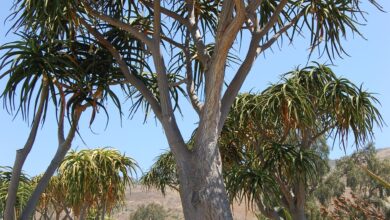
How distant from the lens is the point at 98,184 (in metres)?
10.3

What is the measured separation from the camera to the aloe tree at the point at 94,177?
33.4ft

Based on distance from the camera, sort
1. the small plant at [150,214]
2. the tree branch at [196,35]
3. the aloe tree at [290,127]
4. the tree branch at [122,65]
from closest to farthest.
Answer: the tree branch at [122,65]
the tree branch at [196,35]
the aloe tree at [290,127]
the small plant at [150,214]

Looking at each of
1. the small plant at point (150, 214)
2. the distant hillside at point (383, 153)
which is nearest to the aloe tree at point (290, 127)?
the small plant at point (150, 214)

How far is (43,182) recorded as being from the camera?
227 inches

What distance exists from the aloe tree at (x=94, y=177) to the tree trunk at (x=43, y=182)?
13.8 ft

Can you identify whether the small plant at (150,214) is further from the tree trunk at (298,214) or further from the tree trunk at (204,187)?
the tree trunk at (204,187)

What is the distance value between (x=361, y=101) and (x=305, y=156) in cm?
122

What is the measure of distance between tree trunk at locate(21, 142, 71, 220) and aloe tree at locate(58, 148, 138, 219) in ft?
13.8

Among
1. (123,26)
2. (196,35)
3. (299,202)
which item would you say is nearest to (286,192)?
(299,202)

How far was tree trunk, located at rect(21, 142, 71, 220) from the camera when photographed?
5.52 m

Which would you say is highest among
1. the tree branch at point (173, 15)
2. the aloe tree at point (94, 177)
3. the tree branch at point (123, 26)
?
the tree branch at point (173, 15)

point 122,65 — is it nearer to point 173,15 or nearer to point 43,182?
point 173,15

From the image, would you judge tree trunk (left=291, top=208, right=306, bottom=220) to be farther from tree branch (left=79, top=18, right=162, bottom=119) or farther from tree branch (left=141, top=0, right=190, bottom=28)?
tree branch (left=79, top=18, right=162, bottom=119)

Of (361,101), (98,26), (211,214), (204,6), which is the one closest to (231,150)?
(361,101)
